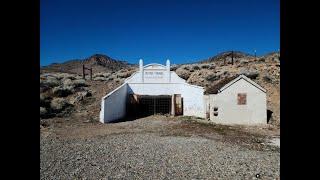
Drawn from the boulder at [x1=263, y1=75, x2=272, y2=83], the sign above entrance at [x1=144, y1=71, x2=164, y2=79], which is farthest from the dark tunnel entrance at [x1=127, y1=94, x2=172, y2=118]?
the boulder at [x1=263, y1=75, x2=272, y2=83]

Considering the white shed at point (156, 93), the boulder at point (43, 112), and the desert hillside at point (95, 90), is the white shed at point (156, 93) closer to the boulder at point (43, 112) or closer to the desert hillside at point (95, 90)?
the desert hillside at point (95, 90)

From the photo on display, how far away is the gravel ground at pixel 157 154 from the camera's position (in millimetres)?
10250

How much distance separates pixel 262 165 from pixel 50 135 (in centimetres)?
1218

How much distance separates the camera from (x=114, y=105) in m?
27.2

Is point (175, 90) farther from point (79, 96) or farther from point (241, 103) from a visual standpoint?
point (79, 96)

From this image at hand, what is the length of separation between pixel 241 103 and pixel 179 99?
750cm

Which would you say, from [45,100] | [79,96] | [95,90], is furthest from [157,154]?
[95,90]

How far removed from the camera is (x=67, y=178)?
9.60 m

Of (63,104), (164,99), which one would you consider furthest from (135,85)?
(63,104)

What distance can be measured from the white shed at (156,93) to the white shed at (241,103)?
4715 millimetres

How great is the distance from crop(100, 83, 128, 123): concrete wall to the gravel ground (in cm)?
454

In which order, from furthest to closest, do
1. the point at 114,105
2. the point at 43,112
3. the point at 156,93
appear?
the point at 156,93 → the point at 114,105 → the point at 43,112

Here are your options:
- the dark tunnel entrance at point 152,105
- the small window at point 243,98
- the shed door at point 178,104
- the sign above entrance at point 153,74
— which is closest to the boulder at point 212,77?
the dark tunnel entrance at point 152,105
